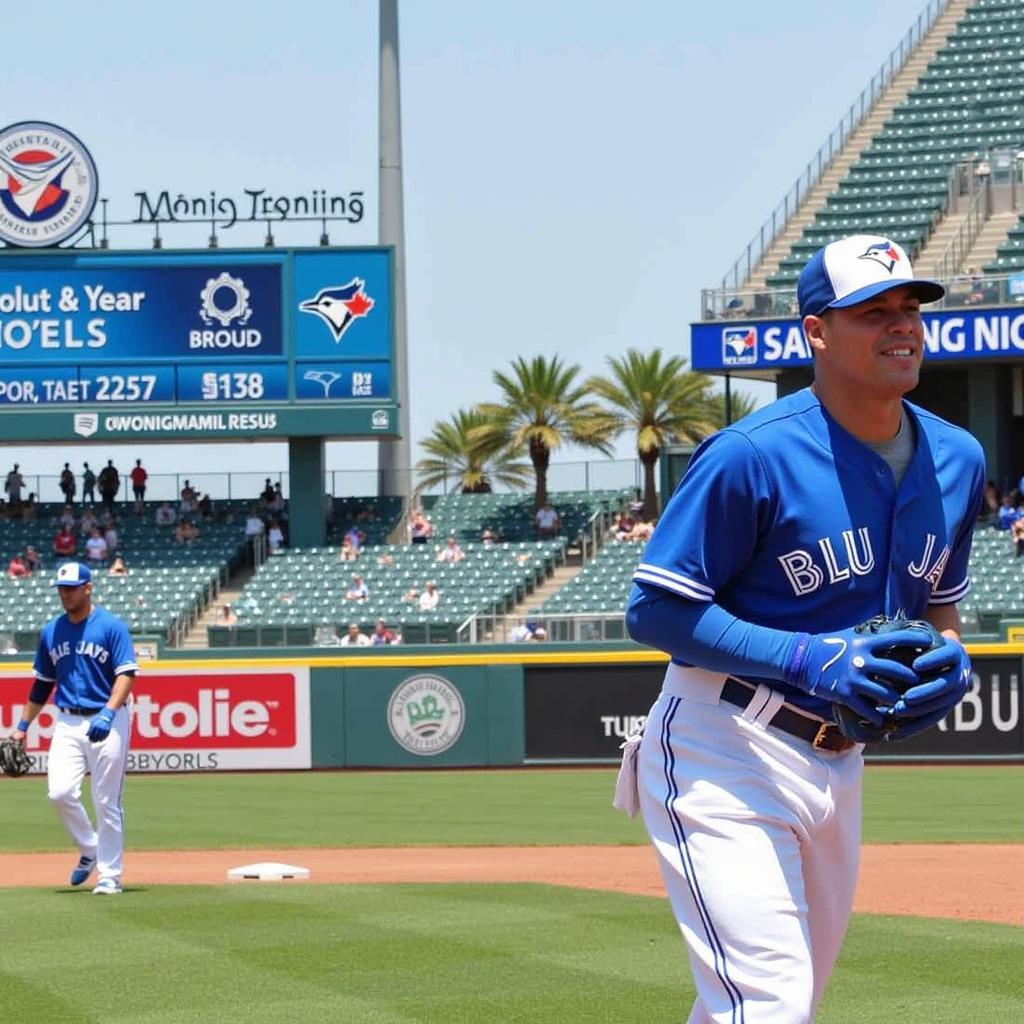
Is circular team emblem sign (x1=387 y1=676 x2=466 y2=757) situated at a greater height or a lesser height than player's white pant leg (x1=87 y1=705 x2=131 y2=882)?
lesser

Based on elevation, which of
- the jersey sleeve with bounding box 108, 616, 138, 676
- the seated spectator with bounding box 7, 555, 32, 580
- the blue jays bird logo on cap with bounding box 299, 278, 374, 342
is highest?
the blue jays bird logo on cap with bounding box 299, 278, 374, 342

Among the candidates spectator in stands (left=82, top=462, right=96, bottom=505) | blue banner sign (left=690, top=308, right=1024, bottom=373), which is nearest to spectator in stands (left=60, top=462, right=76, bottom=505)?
spectator in stands (left=82, top=462, right=96, bottom=505)

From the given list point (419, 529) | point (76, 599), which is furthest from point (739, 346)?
point (76, 599)

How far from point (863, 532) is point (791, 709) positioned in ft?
1.34

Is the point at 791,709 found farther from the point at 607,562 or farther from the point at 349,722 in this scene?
the point at 607,562

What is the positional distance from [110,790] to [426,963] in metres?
3.82

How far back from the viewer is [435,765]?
2556 cm

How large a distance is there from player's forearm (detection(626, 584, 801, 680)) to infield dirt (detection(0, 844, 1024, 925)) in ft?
20.6

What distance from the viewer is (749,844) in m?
4.21

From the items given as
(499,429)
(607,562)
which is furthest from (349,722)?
(499,429)

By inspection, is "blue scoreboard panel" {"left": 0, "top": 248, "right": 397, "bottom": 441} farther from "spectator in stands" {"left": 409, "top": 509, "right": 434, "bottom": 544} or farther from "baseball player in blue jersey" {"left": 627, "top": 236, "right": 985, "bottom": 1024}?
"baseball player in blue jersey" {"left": 627, "top": 236, "right": 985, "bottom": 1024}

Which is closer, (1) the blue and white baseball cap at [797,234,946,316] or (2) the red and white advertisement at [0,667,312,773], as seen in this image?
(1) the blue and white baseball cap at [797,234,946,316]

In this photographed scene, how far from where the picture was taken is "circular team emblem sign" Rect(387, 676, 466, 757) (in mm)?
25547

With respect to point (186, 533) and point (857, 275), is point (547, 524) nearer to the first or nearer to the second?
point (186, 533)
